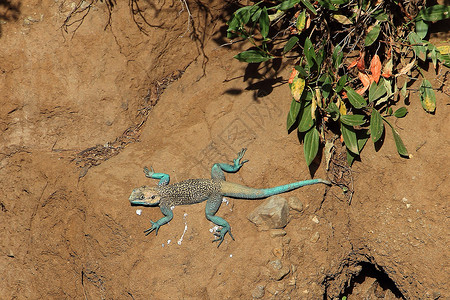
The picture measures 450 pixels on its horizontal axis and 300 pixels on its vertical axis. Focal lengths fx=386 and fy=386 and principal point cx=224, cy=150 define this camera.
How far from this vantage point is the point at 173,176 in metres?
5.54

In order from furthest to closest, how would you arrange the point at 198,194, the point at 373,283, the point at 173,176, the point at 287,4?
the point at 373,283
the point at 173,176
the point at 198,194
the point at 287,4

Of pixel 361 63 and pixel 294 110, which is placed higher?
pixel 361 63

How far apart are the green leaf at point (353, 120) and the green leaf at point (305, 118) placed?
1.38 feet

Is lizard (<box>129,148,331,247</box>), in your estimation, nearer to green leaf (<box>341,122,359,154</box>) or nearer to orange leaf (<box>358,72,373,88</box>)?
green leaf (<box>341,122,359,154</box>)

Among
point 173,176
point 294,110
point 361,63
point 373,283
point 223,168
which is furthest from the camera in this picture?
point 373,283

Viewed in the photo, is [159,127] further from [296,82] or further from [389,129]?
[389,129]

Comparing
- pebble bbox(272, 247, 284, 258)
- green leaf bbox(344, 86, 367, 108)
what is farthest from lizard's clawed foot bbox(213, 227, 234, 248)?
green leaf bbox(344, 86, 367, 108)

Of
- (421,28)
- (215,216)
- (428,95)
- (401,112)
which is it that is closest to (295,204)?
(215,216)

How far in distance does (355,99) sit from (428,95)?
0.91 metres

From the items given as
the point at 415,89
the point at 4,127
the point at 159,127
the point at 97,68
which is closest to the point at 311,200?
the point at 415,89

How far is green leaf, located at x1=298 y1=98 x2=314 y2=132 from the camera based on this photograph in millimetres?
5105

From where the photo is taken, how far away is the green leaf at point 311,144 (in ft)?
16.7

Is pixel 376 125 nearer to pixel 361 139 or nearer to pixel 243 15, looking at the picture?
pixel 361 139

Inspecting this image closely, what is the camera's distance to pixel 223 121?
18.5ft
